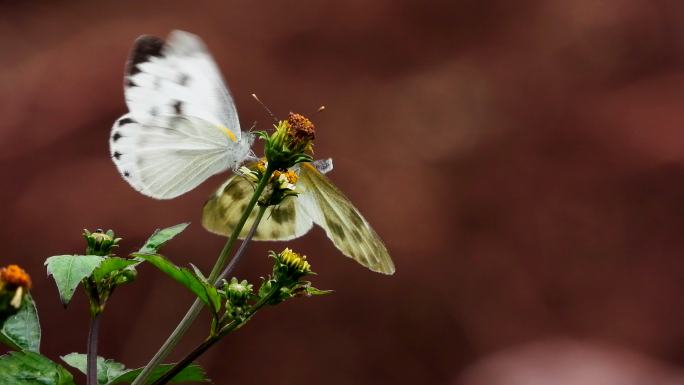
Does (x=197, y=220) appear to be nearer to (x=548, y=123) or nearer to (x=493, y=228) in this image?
(x=493, y=228)

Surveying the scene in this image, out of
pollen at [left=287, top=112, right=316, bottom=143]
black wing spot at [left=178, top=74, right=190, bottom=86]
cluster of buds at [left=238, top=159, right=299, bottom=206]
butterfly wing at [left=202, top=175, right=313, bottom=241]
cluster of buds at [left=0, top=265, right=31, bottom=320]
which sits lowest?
butterfly wing at [left=202, top=175, right=313, bottom=241]

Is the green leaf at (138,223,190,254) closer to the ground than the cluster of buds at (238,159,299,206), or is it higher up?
closer to the ground

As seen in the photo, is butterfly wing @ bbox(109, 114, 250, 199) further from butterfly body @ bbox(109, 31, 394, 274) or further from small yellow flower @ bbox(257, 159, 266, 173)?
small yellow flower @ bbox(257, 159, 266, 173)

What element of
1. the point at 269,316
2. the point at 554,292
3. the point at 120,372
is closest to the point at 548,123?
the point at 554,292

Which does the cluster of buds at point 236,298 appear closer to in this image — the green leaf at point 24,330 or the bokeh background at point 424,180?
the green leaf at point 24,330

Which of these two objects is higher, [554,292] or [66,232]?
[66,232]

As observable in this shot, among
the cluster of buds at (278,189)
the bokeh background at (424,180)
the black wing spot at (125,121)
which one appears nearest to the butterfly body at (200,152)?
the black wing spot at (125,121)

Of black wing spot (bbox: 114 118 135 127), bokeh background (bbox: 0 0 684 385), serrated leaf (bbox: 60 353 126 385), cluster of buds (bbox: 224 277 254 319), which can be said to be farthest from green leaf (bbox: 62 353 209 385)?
bokeh background (bbox: 0 0 684 385)
